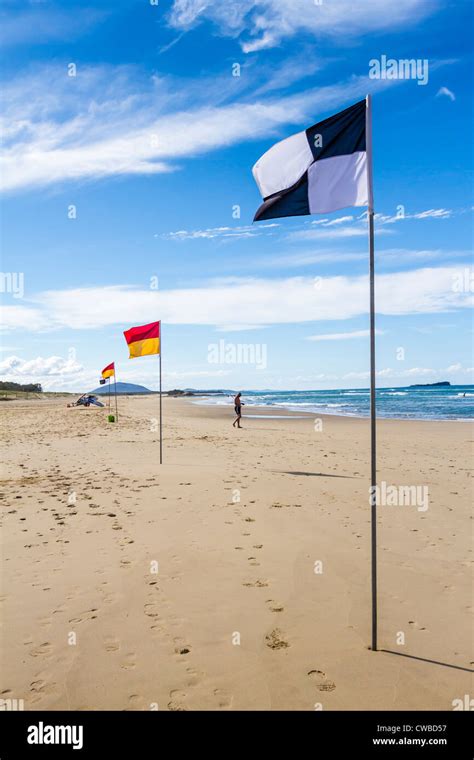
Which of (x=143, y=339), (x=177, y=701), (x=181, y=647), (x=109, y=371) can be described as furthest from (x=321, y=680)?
(x=109, y=371)

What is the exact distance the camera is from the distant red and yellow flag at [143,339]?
1789 centimetres

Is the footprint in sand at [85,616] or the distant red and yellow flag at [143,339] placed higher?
the distant red and yellow flag at [143,339]

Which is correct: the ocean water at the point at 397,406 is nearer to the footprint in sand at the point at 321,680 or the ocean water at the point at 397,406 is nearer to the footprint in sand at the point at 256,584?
the footprint in sand at the point at 256,584

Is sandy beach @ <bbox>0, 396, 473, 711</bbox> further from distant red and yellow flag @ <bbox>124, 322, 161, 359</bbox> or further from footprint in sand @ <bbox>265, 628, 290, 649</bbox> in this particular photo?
distant red and yellow flag @ <bbox>124, 322, 161, 359</bbox>

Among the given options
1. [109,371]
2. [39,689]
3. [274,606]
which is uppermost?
[109,371]

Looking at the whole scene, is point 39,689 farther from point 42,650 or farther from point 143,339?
point 143,339

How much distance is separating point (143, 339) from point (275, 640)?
14.0 meters

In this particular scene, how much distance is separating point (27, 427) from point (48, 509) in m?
22.6

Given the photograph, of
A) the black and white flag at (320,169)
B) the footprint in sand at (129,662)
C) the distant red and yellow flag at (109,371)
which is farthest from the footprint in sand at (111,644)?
the distant red and yellow flag at (109,371)

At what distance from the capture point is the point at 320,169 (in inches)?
239

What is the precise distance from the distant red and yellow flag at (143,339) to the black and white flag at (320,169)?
1172cm

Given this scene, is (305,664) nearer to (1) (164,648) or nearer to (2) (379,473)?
(1) (164,648)

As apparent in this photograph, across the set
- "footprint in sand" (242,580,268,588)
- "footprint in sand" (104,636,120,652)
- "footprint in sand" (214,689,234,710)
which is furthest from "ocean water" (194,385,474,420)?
"footprint in sand" (214,689,234,710)
